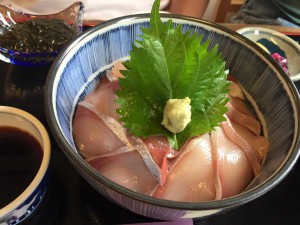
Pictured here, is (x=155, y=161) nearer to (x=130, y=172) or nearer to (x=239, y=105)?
(x=130, y=172)

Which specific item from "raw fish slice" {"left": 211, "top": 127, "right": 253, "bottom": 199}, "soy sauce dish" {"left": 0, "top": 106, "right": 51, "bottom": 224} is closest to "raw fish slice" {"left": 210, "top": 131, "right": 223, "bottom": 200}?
"raw fish slice" {"left": 211, "top": 127, "right": 253, "bottom": 199}

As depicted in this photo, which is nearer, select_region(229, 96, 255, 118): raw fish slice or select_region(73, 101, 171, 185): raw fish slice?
select_region(73, 101, 171, 185): raw fish slice

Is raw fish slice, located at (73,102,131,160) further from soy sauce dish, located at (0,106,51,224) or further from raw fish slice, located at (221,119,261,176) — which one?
raw fish slice, located at (221,119,261,176)

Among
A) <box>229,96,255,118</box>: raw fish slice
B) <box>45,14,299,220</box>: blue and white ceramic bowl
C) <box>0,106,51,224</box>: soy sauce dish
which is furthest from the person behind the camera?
<box>229,96,255,118</box>: raw fish slice

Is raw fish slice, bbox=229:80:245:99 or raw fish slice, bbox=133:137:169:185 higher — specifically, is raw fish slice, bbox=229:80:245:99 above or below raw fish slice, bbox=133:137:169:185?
above

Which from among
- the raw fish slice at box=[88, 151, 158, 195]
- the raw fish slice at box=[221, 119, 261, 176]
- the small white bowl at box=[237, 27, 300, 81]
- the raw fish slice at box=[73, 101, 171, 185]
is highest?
the small white bowl at box=[237, 27, 300, 81]

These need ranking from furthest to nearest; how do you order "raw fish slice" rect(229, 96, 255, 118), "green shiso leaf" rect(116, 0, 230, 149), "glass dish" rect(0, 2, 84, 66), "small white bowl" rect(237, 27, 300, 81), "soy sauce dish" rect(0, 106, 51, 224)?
"small white bowl" rect(237, 27, 300, 81) → "glass dish" rect(0, 2, 84, 66) → "raw fish slice" rect(229, 96, 255, 118) → "green shiso leaf" rect(116, 0, 230, 149) → "soy sauce dish" rect(0, 106, 51, 224)

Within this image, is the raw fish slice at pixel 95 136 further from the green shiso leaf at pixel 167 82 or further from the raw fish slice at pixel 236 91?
the raw fish slice at pixel 236 91
